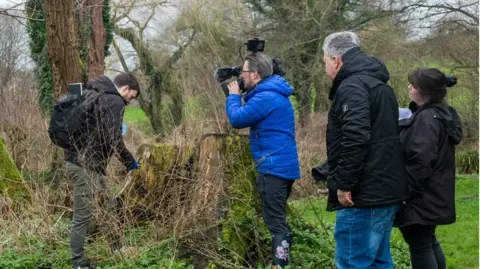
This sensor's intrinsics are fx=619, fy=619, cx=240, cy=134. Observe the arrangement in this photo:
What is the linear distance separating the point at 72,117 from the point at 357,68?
2.43 metres

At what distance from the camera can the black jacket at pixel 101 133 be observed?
5.14 metres

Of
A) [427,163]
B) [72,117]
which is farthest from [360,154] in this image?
[72,117]

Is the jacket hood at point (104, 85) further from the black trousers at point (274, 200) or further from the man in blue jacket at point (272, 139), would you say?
the black trousers at point (274, 200)

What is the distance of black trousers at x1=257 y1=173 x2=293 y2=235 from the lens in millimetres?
5074

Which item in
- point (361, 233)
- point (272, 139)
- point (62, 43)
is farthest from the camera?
point (62, 43)

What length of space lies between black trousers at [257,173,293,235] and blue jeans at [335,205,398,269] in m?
1.01

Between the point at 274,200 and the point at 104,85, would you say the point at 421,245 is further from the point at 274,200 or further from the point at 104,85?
the point at 104,85

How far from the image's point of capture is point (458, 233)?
8805 millimetres

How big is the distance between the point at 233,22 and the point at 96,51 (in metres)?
9.83

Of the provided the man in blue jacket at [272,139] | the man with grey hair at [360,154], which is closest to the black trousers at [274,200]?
the man in blue jacket at [272,139]

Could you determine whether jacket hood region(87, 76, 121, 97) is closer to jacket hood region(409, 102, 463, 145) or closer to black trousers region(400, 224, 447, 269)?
jacket hood region(409, 102, 463, 145)

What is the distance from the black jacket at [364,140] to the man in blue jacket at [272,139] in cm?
100

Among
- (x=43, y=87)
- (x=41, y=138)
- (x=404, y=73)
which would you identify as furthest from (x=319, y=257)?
(x=404, y=73)

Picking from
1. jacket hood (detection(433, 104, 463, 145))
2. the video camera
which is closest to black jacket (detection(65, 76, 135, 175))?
the video camera
